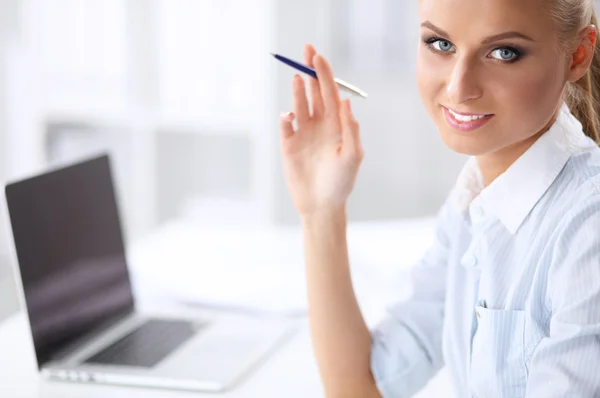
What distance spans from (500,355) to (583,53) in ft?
1.18

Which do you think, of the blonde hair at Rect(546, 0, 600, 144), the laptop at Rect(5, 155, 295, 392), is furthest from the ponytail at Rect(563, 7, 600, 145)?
the laptop at Rect(5, 155, 295, 392)

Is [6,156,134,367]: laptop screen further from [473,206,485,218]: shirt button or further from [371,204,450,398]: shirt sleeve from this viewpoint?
[473,206,485,218]: shirt button

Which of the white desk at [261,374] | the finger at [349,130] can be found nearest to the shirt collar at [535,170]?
the finger at [349,130]

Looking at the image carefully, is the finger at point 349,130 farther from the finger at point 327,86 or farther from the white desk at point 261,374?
the white desk at point 261,374

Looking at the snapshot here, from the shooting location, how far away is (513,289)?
1099mm

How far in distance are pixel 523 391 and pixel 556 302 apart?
139 mm

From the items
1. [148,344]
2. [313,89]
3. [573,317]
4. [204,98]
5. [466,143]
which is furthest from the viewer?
[204,98]

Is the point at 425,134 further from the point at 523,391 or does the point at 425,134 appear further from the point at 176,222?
the point at 523,391

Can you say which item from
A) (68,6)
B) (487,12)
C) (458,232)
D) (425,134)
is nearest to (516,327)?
(458,232)

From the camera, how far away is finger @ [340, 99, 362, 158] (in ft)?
4.25

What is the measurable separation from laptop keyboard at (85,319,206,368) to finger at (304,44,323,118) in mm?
430

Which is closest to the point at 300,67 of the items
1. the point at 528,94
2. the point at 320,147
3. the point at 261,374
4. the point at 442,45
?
the point at 320,147

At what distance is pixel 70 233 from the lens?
1.50 m

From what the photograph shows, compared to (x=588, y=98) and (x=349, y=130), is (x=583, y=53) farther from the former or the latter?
(x=349, y=130)
